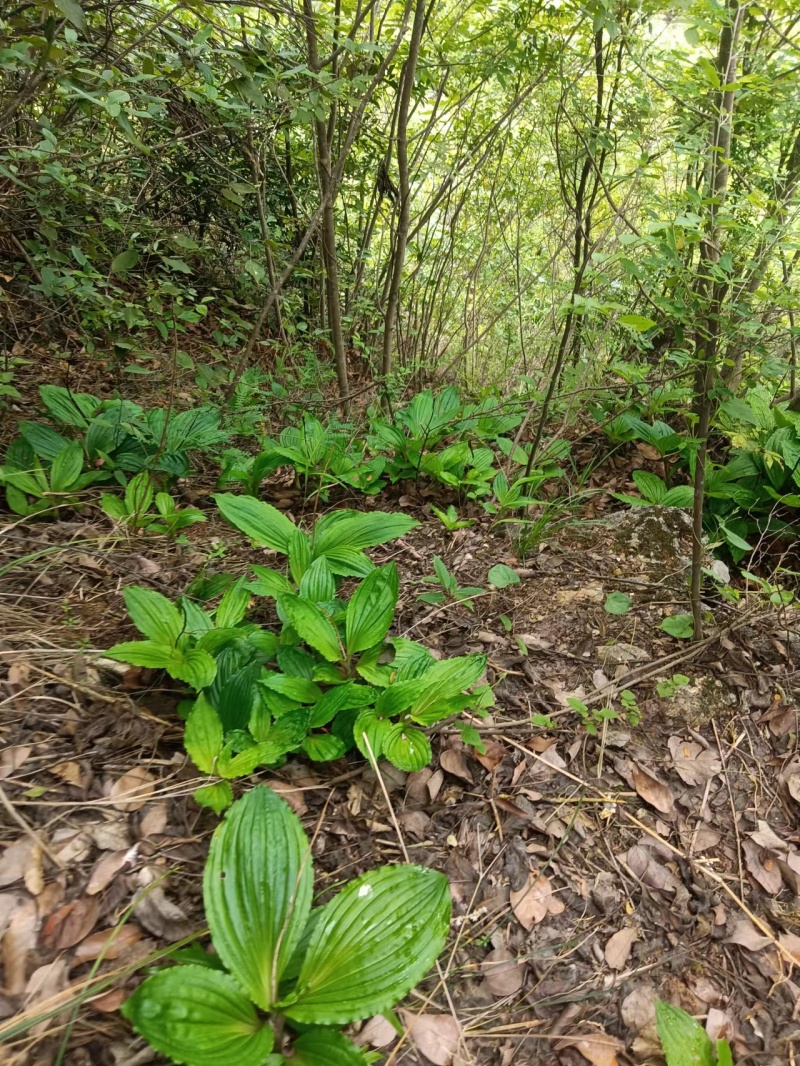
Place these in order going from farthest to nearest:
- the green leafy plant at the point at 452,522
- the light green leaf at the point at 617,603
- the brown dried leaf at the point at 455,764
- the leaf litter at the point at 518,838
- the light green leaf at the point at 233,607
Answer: the green leafy plant at the point at 452,522
the light green leaf at the point at 617,603
the light green leaf at the point at 233,607
the brown dried leaf at the point at 455,764
the leaf litter at the point at 518,838

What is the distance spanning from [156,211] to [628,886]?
4.09m

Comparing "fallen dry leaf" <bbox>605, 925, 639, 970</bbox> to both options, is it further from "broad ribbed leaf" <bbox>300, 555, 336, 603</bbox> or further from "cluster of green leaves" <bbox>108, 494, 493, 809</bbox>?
"broad ribbed leaf" <bbox>300, 555, 336, 603</bbox>

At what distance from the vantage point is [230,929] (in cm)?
97

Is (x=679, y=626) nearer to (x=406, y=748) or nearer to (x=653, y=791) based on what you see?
(x=653, y=791)

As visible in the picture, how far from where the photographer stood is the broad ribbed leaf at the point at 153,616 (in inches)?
58.1

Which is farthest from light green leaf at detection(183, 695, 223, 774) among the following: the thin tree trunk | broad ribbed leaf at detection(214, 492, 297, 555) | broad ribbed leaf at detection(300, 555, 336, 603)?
the thin tree trunk

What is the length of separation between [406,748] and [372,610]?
380 millimetres

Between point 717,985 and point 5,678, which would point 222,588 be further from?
point 717,985

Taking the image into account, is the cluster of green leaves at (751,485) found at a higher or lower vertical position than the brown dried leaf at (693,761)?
higher

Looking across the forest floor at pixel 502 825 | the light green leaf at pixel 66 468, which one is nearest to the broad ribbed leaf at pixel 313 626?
the forest floor at pixel 502 825

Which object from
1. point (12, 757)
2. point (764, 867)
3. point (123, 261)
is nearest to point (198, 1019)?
point (12, 757)

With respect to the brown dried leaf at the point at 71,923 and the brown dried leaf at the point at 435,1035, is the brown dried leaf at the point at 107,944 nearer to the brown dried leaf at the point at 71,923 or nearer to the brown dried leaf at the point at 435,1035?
the brown dried leaf at the point at 71,923

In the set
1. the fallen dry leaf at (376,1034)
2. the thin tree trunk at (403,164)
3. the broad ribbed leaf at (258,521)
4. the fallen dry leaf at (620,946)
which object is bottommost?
the fallen dry leaf at (376,1034)

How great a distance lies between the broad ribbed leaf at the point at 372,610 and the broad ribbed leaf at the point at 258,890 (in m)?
0.50
